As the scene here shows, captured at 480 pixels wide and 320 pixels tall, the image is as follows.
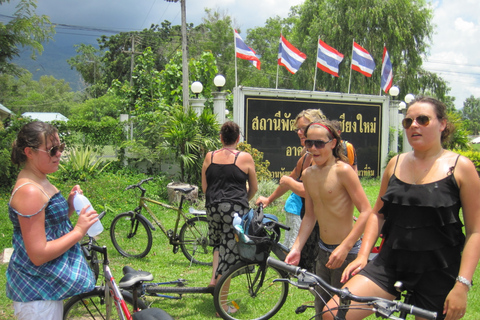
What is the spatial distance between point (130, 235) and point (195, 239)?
3.35 feet

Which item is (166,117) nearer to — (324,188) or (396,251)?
(324,188)

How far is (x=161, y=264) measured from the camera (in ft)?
19.2

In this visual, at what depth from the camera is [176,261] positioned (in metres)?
5.98

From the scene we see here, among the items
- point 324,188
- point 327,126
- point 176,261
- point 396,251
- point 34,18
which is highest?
point 34,18

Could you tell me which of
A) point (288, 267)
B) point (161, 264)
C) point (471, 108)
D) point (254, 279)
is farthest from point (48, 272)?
point (471, 108)

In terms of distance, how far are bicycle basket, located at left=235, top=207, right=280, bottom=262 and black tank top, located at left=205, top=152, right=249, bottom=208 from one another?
0.57 m

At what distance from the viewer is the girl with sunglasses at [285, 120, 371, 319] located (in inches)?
113

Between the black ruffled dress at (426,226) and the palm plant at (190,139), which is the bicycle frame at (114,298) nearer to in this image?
the black ruffled dress at (426,226)

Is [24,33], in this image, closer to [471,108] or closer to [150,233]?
[150,233]

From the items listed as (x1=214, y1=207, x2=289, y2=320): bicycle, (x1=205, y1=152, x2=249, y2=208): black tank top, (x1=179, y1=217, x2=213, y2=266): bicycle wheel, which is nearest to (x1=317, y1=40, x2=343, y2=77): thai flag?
(x1=179, y1=217, x2=213, y2=266): bicycle wheel

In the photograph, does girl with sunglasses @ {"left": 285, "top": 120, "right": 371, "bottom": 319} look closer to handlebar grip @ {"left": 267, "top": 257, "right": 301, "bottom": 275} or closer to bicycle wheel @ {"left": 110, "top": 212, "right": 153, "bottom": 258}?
handlebar grip @ {"left": 267, "top": 257, "right": 301, "bottom": 275}

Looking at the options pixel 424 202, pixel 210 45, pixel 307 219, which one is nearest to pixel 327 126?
pixel 307 219

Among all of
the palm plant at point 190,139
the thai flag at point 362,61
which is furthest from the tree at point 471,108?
the palm plant at point 190,139

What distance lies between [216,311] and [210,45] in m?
42.4
